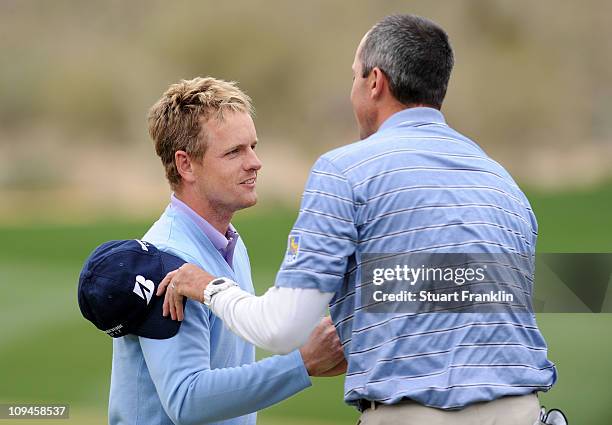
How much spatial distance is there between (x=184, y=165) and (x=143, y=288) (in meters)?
0.45

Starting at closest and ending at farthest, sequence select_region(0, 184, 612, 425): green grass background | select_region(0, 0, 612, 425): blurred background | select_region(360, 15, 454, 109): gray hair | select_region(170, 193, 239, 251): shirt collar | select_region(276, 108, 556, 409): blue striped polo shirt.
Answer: select_region(276, 108, 556, 409): blue striped polo shirt
select_region(360, 15, 454, 109): gray hair
select_region(170, 193, 239, 251): shirt collar
select_region(0, 184, 612, 425): green grass background
select_region(0, 0, 612, 425): blurred background

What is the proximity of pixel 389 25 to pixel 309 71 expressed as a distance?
946 cm

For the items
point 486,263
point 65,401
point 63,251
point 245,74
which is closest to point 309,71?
point 245,74

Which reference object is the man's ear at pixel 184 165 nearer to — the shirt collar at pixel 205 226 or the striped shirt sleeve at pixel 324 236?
the shirt collar at pixel 205 226

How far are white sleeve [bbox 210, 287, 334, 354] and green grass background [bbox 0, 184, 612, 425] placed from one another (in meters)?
5.15

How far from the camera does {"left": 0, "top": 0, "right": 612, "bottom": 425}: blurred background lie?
10930 mm

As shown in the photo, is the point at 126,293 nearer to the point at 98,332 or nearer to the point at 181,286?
the point at 181,286

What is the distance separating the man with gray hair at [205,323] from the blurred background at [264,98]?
7662 mm

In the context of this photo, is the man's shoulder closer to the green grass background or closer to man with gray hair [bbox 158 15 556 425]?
man with gray hair [bbox 158 15 556 425]

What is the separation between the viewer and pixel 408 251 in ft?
6.28

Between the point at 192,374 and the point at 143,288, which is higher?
the point at 143,288

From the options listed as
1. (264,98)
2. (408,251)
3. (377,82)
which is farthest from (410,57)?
(264,98)

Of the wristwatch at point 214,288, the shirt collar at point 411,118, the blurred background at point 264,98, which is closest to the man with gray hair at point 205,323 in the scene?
the wristwatch at point 214,288

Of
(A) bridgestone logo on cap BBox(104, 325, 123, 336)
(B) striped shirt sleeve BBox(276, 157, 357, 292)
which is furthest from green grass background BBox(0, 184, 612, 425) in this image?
(B) striped shirt sleeve BBox(276, 157, 357, 292)
